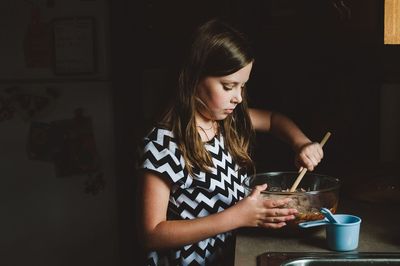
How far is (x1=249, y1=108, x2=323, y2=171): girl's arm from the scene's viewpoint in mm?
1608

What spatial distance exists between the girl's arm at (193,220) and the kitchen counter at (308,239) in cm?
5

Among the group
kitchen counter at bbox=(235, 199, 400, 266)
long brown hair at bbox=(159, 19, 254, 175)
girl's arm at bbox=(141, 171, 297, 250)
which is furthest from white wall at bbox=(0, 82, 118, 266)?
kitchen counter at bbox=(235, 199, 400, 266)

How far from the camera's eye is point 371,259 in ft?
3.93

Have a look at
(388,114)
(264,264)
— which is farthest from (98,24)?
(264,264)

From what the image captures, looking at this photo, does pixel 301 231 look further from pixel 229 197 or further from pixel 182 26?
pixel 182 26

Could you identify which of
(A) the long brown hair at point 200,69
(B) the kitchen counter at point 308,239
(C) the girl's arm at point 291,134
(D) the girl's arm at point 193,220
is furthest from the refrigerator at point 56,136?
(B) the kitchen counter at point 308,239

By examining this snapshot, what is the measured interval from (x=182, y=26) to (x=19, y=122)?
0.86 metres

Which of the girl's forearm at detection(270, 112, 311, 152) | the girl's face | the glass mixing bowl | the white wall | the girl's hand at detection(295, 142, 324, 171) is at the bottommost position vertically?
the white wall

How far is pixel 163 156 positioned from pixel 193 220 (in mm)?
197

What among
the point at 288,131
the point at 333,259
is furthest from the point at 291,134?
the point at 333,259

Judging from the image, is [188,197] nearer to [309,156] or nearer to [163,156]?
[163,156]

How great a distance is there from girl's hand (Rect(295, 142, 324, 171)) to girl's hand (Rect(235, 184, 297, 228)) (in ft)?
0.90

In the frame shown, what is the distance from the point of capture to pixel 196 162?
5.06 ft

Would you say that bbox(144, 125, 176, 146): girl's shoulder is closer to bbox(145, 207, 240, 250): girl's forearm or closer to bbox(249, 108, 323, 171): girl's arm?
bbox(145, 207, 240, 250): girl's forearm
